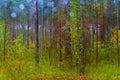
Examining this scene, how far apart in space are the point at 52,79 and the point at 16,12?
46327mm

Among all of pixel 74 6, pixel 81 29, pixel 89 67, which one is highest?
pixel 74 6

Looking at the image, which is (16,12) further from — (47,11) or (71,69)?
(71,69)

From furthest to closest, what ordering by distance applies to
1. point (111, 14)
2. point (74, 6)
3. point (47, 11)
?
point (47, 11)
point (111, 14)
point (74, 6)

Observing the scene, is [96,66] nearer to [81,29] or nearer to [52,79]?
[81,29]

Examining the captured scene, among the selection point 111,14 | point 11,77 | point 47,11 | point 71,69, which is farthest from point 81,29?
point 47,11

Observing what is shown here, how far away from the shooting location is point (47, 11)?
2109 inches

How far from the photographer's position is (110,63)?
27.1 metres

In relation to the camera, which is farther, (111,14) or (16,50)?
(111,14)

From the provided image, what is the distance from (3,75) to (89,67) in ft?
27.5

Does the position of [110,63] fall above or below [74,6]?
below

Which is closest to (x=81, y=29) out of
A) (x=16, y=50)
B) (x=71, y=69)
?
(x=71, y=69)

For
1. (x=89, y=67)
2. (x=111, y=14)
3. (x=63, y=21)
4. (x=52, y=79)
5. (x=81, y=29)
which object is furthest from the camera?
(x=111, y=14)

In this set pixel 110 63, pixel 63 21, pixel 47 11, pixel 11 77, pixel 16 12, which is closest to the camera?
pixel 11 77

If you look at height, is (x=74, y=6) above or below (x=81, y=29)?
above
